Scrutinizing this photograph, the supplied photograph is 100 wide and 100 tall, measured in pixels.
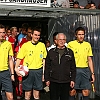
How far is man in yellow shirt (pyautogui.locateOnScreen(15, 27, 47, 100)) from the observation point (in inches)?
239

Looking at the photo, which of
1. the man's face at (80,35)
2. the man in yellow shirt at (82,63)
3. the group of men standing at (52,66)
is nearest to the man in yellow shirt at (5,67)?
the group of men standing at (52,66)

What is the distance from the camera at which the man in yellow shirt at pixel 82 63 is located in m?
6.24

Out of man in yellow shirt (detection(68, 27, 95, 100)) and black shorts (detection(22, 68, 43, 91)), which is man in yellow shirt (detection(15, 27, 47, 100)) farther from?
man in yellow shirt (detection(68, 27, 95, 100))

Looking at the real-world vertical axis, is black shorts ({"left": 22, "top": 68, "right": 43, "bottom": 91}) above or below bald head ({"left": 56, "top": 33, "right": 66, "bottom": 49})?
below

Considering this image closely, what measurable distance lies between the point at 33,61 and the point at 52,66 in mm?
675

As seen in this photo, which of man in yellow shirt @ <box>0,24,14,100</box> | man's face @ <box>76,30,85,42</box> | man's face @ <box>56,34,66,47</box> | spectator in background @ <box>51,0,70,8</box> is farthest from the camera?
spectator in background @ <box>51,0,70,8</box>

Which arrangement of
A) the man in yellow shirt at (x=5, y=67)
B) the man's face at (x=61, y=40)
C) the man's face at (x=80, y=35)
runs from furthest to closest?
the man's face at (x=80, y=35) < the man in yellow shirt at (x=5, y=67) < the man's face at (x=61, y=40)

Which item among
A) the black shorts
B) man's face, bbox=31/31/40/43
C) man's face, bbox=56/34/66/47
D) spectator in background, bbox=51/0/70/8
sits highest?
spectator in background, bbox=51/0/70/8

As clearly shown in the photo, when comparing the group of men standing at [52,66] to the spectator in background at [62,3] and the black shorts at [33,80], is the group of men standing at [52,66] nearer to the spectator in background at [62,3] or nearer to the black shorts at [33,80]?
the black shorts at [33,80]

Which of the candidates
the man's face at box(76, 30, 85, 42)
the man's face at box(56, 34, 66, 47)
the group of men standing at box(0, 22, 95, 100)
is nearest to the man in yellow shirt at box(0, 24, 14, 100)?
the group of men standing at box(0, 22, 95, 100)

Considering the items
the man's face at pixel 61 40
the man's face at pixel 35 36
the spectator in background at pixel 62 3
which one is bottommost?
the man's face at pixel 61 40

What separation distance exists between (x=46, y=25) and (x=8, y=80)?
26.2 feet

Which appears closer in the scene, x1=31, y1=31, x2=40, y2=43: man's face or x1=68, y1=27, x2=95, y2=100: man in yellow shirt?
x1=31, y1=31, x2=40, y2=43: man's face

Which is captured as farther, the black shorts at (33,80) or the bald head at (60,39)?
the black shorts at (33,80)
